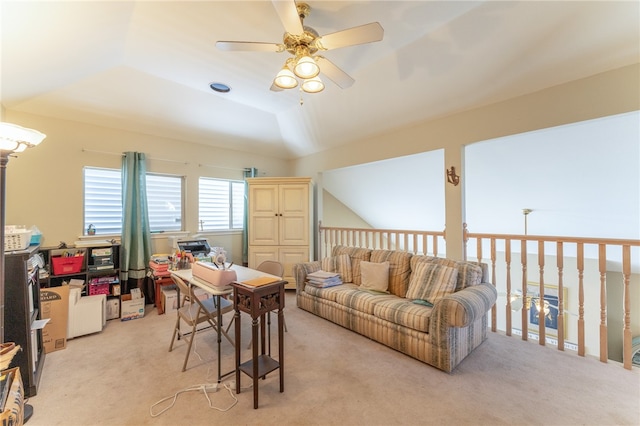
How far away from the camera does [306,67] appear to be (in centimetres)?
175

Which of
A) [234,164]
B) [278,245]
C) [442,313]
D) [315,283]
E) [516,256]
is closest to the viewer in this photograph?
[442,313]

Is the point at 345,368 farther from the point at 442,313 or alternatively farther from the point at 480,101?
the point at 480,101

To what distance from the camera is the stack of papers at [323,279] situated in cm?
334

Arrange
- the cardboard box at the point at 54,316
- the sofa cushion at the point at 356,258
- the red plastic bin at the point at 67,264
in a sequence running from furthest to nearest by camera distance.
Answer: the sofa cushion at the point at 356,258 → the red plastic bin at the point at 67,264 → the cardboard box at the point at 54,316

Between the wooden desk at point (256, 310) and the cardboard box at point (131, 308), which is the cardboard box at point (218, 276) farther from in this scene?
the cardboard box at point (131, 308)

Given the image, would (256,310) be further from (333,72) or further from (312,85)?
(333,72)

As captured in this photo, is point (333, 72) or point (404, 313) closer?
point (333, 72)

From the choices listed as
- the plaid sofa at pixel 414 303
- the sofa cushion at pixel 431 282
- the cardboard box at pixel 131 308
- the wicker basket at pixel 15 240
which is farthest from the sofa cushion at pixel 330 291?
the wicker basket at pixel 15 240

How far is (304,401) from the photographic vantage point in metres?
1.84

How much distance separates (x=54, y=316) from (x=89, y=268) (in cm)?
73

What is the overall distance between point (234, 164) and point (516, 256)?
6005mm

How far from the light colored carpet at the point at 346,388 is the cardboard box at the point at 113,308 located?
63cm

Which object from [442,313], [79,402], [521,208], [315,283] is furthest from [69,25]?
[521,208]

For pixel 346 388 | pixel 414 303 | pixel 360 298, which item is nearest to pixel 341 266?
pixel 360 298
